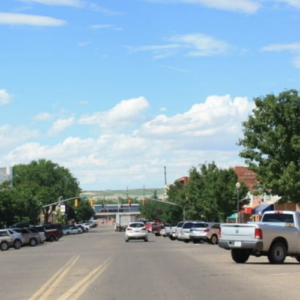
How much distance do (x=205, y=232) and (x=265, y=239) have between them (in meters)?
27.8

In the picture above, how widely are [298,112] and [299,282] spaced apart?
25417 millimetres

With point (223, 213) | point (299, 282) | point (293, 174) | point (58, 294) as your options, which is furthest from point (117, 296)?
point (223, 213)

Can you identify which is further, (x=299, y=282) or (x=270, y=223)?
(x=270, y=223)

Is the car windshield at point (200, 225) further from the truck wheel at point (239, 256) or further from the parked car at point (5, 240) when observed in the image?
the truck wheel at point (239, 256)

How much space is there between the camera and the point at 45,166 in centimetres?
14325

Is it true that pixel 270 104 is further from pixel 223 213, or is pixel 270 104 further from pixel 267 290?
pixel 223 213

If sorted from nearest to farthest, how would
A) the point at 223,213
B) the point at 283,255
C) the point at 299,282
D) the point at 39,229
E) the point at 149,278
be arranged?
the point at 299,282 < the point at 149,278 < the point at 283,255 < the point at 39,229 < the point at 223,213

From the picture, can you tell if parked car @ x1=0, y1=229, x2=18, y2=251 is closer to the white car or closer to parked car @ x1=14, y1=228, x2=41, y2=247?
parked car @ x1=14, y1=228, x2=41, y2=247

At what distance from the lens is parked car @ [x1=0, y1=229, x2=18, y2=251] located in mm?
51219

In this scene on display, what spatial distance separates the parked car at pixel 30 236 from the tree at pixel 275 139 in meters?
23.1

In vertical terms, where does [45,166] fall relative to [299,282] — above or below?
above

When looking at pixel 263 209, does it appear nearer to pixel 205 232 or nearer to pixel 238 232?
pixel 205 232

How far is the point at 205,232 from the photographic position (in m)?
51.6

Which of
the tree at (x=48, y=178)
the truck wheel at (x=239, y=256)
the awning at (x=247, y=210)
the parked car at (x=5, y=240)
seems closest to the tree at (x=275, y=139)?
the truck wheel at (x=239, y=256)
